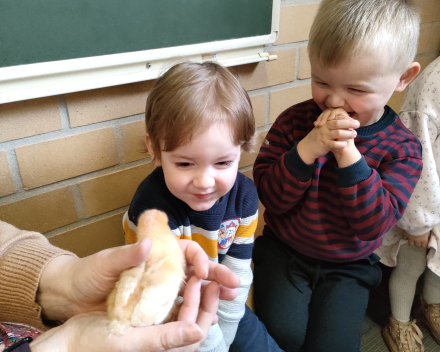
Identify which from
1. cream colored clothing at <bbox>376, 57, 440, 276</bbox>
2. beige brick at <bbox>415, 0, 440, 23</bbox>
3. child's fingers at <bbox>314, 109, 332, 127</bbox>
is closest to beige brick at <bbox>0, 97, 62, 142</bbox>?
child's fingers at <bbox>314, 109, 332, 127</bbox>

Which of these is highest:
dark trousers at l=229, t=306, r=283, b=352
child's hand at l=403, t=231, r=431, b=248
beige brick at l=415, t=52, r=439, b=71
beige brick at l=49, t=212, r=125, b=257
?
beige brick at l=415, t=52, r=439, b=71

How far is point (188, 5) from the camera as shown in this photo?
99cm

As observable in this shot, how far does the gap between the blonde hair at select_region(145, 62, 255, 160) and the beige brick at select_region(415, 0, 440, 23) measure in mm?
1224

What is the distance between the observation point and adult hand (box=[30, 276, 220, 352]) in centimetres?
54

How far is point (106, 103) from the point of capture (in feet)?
3.22

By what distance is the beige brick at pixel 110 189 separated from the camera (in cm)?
105

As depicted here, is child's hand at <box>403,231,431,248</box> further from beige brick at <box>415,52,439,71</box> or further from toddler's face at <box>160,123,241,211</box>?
beige brick at <box>415,52,439,71</box>

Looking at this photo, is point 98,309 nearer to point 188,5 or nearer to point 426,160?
point 188,5

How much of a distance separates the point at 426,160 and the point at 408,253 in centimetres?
36

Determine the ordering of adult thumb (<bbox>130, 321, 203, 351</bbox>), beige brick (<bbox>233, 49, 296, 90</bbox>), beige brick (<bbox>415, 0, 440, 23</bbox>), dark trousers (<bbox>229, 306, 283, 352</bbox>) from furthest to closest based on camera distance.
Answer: beige brick (<bbox>415, 0, 440, 23</bbox>)
beige brick (<bbox>233, 49, 296, 90</bbox>)
dark trousers (<bbox>229, 306, 283, 352</bbox>)
adult thumb (<bbox>130, 321, 203, 351</bbox>)

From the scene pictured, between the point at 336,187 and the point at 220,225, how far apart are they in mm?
342

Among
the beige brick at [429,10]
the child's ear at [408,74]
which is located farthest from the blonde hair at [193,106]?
the beige brick at [429,10]

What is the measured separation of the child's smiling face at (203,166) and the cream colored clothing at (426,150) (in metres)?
0.62

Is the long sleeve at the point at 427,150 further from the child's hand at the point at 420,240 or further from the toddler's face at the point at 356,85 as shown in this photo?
the toddler's face at the point at 356,85
